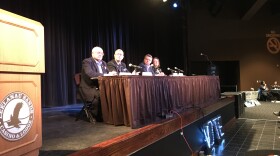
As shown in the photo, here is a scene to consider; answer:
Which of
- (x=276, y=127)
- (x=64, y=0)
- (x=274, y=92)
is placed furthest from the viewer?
(x=274, y=92)

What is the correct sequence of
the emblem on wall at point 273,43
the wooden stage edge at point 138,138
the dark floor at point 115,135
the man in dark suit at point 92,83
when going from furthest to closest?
1. the emblem on wall at point 273,43
2. the man in dark suit at point 92,83
3. the dark floor at point 115,135
4. the wooden stage edge at point 138,138

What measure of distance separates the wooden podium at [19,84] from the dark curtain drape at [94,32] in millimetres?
4460

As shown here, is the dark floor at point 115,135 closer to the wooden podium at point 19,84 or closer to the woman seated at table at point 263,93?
the wooden podium at point 19,84

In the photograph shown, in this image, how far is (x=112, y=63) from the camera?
4191mm

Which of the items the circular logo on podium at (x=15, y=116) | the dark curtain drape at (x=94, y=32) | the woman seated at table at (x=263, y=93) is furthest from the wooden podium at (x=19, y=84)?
the woman seated at table at (x=263, y=93)

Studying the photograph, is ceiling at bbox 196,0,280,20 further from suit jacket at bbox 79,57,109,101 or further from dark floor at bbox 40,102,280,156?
suit jacket at bbox 79,57,109,101

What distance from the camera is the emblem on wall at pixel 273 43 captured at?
10844 millimetres

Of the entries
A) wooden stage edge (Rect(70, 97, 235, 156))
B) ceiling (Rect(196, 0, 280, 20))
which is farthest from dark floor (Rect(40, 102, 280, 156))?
ceiling (Rect(196, 0, 280, 20))

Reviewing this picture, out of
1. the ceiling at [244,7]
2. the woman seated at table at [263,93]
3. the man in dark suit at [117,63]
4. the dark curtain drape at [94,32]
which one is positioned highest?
the ceiling at [244,7]

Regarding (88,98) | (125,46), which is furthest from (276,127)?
(125,46)

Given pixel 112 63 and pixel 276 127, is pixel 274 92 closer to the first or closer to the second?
pixel 276 127

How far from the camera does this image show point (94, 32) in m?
7.23

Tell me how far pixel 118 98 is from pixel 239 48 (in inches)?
372

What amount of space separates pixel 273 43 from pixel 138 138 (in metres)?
10.4
